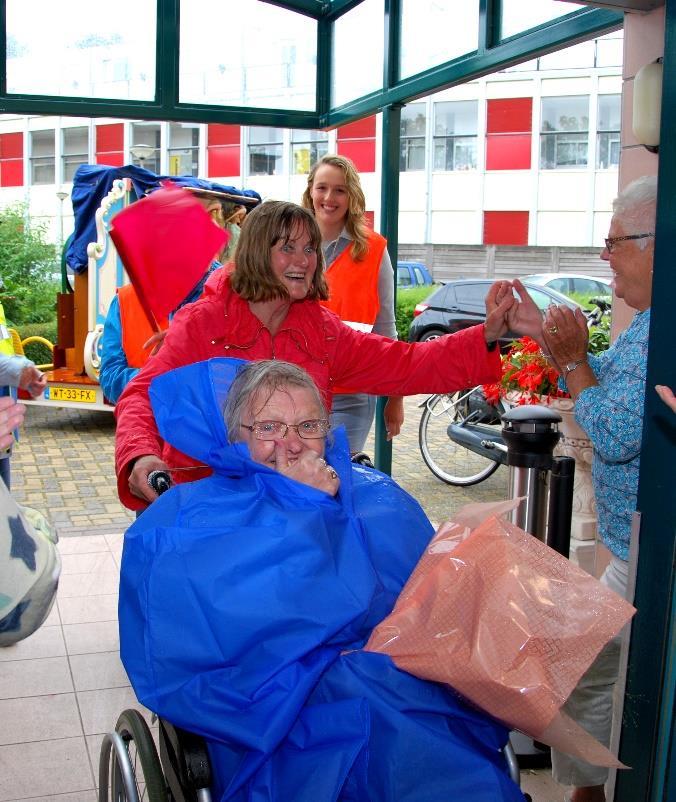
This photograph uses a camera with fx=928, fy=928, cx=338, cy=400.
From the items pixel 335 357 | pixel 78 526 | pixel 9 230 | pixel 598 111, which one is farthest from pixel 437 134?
pixel 335 357

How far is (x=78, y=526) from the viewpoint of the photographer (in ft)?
20.9

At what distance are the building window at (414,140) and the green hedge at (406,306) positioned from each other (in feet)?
30.8

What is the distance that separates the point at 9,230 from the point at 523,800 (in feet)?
54.3

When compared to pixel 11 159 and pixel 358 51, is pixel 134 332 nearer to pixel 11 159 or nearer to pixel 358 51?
pixel 358 51

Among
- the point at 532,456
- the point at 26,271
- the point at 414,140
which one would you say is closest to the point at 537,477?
the point at 532,456

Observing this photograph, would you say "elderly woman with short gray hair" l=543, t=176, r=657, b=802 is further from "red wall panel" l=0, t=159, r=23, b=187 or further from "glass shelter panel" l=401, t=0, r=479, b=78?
"red wall panel" l=0, t=159, r=23, b=187

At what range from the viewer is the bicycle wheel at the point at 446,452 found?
810 centimetres

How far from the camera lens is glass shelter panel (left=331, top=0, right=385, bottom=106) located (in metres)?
5.11

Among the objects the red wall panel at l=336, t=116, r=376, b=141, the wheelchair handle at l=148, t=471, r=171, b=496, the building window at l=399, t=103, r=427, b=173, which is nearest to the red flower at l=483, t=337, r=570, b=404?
the wheelchair handle at l=148, t=471, r=171, b=496

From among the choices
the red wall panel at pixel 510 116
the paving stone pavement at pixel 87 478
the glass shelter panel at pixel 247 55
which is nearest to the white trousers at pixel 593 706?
the glass shelter panel at pixel 247 55

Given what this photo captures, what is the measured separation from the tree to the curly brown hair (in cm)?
1300

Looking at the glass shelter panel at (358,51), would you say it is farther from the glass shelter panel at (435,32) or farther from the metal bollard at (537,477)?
the metal bollard at (537,477)

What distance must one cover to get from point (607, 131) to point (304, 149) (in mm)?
9090

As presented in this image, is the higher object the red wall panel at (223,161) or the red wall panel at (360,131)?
the red wall panel at (360,131)
